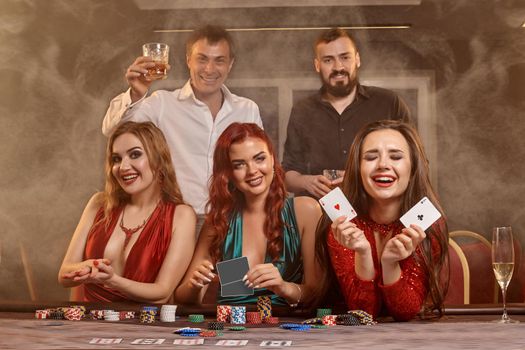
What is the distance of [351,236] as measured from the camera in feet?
7.72

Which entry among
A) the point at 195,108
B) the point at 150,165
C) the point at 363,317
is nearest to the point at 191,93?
the point at 195,108

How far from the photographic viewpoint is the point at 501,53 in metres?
2.85

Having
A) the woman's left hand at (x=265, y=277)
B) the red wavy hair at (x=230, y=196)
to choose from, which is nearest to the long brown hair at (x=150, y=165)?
the red wavy hair at (x=230, y=196)

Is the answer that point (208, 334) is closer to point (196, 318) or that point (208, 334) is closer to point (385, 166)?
point (196, 318)

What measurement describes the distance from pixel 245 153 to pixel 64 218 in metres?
0.78

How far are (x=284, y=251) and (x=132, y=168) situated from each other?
2.23ft

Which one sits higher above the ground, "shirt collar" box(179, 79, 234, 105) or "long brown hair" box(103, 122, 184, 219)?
"shirt collar" box(179, 79, 234, 105)

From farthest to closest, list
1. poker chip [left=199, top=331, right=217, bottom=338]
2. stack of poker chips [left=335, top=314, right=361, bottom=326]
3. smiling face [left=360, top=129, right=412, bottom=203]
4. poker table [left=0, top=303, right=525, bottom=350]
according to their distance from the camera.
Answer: smiling face [left=360, top=129, right=412, bottom=203], stack of poker chips [left=335, top=314, right=361, bottom=326], poker chip [left=199, top=331, right=217, bottom=338], poker table [left=0, top=303, right=525, bottom=350]

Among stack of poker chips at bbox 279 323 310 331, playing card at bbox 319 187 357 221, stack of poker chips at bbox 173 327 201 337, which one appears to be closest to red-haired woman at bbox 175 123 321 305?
playing card at bbox 319 187 357 221

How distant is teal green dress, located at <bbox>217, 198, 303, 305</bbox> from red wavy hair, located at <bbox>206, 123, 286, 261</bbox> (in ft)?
0.06

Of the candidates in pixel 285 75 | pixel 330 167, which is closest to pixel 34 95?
pixel 285 75

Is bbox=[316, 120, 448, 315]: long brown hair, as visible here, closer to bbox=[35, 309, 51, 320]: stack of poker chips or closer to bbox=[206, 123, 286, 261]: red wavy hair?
bbox=[206, 123, 286, 261]: red wavy hair

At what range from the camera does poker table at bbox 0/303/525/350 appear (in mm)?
1859

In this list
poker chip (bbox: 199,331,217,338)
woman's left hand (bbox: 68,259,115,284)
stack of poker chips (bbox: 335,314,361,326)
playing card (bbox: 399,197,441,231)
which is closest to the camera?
poker chip (bbox: 199,331,217,338)
